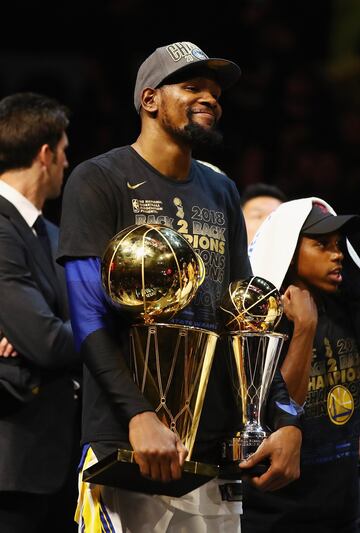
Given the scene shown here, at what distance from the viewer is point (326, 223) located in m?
3.07

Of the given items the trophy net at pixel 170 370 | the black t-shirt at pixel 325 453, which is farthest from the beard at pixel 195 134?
the black t-shirt at pixel 325 453

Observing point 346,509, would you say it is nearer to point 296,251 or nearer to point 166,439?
point 296,251

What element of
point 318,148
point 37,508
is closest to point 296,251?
point 37,508

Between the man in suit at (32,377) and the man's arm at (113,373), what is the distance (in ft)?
2.84

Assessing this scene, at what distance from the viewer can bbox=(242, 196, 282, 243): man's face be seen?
4.54 meters

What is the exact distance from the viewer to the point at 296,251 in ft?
10.2

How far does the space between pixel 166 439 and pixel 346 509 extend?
43.1 inches

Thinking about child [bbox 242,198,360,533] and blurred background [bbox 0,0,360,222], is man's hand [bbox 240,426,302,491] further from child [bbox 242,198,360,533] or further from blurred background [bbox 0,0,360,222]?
blurred background [bbox 0,0,360,222]

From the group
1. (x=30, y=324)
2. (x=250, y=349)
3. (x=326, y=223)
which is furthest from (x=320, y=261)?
(x=30, y=324)

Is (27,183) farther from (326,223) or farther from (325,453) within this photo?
(325,453)

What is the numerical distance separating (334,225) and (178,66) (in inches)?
31.0

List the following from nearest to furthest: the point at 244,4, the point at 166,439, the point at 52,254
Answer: the point at 166,439
the point at 52,254
the point at 244,4

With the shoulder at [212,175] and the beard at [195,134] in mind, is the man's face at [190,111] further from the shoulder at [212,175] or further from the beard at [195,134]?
the shoulder at [212,175]

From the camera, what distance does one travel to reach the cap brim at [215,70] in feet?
8.16
